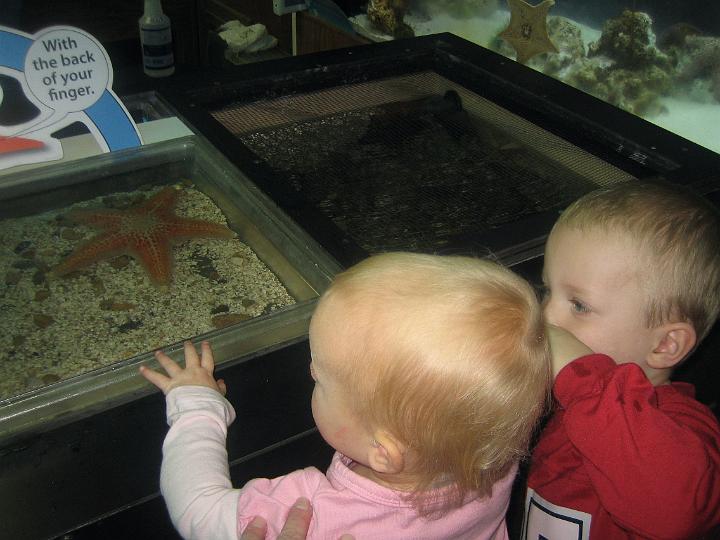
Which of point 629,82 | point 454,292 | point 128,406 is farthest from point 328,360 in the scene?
point 629,82

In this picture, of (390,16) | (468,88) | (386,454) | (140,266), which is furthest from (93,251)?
(390,16)

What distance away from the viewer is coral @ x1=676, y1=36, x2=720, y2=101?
7.00 feet

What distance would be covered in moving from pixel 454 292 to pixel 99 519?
2.22 ft

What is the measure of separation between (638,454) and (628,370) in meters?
0.10

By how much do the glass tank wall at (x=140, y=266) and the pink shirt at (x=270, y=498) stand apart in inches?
3.5

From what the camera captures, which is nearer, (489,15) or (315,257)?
(315,257)

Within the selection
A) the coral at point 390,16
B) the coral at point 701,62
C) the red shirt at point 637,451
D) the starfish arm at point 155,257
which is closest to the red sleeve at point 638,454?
the red shirt at point 637,451

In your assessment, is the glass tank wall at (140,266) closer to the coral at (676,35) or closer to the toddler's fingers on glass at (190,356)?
the toddler's fingers on glass at (190,356)

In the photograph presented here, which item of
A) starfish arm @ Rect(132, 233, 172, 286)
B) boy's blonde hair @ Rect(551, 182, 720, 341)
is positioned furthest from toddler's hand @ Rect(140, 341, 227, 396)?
boy's blonde hair @ Rect(551, 182, 720, 341)

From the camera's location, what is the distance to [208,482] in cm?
84

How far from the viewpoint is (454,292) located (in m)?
0.69

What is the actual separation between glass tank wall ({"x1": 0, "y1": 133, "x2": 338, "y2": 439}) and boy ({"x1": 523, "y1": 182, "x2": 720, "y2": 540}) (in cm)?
40

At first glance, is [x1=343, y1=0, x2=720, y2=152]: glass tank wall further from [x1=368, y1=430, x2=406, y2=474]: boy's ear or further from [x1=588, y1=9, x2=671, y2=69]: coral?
[x1=368, y1=430, x2=406, y2=474]: boy's ear

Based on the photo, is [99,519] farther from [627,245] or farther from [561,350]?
[627,245]
